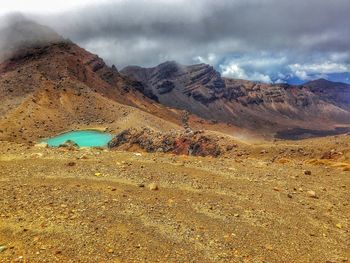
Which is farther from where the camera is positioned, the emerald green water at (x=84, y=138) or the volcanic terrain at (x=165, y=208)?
the emerald green water at (x=84, y=138)

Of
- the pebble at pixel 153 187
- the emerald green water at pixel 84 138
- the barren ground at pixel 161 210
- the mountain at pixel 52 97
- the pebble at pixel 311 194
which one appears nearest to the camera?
the barren ground at pixel 161 210

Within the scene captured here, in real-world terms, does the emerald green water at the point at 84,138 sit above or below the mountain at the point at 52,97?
below

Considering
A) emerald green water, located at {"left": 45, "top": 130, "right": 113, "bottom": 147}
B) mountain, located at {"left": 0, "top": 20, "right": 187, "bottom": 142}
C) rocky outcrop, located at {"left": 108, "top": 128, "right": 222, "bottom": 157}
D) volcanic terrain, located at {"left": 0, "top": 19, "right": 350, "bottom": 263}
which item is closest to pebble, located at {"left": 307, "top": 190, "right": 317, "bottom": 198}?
volcanic terrain, located at {"left": 0, "top": 19, "right": 350, "bottom": 263}

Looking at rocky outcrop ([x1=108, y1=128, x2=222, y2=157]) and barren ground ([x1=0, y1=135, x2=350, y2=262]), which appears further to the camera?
rocky outcrop ([x1=108, y1=128, x2=222, y2=157])

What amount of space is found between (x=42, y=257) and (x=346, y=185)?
17.2 meters

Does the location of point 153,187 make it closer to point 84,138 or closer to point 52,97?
point 84,138

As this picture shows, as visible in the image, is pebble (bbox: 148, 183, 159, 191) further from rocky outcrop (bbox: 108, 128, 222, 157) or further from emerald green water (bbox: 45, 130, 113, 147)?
emerald green water (bbox: 45, 130, 113, 147)

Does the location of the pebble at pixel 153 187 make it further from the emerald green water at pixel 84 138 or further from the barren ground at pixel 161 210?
the emerald green water at pixel 84 138

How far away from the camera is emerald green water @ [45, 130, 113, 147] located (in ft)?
279

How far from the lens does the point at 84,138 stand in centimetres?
9225

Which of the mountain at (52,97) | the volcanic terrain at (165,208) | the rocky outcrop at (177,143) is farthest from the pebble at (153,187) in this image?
the mountain at (52,97)

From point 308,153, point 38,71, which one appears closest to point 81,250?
point 308,153

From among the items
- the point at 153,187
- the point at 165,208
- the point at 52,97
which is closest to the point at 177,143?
the point at 153,187

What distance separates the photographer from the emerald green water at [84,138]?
84.9 metres
